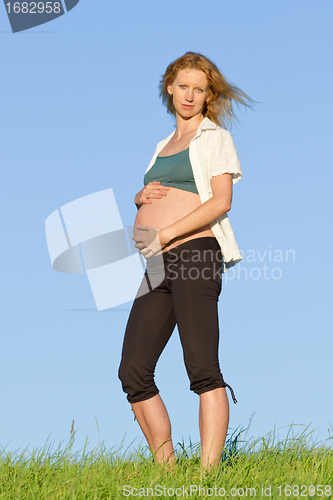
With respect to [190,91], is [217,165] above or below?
below

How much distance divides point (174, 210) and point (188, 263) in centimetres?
31

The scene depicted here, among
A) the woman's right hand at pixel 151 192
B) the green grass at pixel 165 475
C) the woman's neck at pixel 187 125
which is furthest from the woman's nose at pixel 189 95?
the green grass at pixel 165 475

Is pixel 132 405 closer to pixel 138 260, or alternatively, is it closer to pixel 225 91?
pixel 138 260

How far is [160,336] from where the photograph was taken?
106 inches

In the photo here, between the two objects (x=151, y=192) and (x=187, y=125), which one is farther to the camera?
(x=187, y=125)

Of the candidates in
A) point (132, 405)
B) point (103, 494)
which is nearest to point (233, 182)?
point (132, 405)

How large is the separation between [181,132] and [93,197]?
0.69 m

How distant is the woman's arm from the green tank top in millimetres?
140

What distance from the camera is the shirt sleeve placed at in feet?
8.64

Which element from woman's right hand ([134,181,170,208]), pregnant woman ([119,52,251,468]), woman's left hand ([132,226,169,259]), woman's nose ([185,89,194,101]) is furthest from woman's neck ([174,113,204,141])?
woman's left hand ([132,226,169,259])

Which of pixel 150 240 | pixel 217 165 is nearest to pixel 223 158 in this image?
pixel 217 165

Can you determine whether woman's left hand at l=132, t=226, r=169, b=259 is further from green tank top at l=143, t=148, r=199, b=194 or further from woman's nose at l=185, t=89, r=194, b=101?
woman's nose at l=185, t=89, r=194, b=101

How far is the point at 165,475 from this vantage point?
2.27m

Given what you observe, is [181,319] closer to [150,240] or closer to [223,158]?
[150,240]
